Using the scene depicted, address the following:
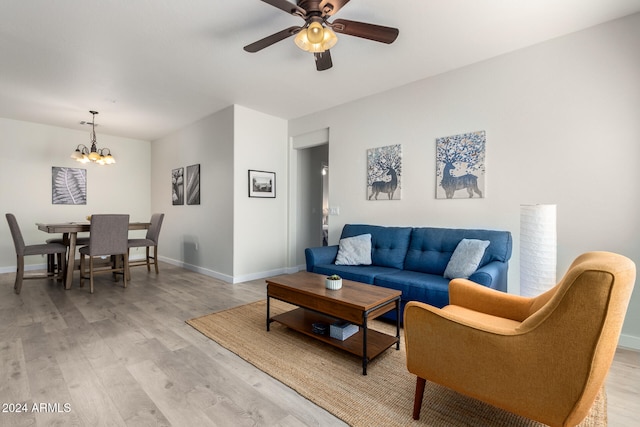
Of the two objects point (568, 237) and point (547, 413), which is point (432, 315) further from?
point (568, 237)

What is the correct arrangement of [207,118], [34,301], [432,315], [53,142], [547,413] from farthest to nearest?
[53,142] < [207,118] < [34,301] < [432,315] < [547,413]

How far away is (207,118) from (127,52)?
2.02 metres

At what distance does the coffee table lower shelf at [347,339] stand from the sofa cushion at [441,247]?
1.02 m

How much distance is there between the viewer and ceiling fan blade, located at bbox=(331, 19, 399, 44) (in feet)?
6.46

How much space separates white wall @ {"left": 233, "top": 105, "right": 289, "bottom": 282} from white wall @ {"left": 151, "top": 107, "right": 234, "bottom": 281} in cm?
11

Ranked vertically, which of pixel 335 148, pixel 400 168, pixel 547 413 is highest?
pixel 335 148

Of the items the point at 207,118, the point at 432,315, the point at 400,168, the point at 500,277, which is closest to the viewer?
the point at 432,315

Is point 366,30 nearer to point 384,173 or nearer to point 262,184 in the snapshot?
point 384,173

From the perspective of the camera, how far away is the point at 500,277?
8.30ft

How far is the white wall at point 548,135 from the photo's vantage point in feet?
7.60

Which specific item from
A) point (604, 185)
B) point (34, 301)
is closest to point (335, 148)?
point (604, 185)

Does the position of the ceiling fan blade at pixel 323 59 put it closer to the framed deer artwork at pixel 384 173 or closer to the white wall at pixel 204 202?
the framed deer artwork at pixel 384 173

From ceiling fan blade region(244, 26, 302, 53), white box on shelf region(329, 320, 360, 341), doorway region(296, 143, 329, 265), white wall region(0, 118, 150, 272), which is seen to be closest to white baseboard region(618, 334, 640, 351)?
white box on shelf region(329, 320, 360, 341)

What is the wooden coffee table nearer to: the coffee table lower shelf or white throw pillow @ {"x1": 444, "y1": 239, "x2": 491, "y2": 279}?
the coffee table lower shelf
